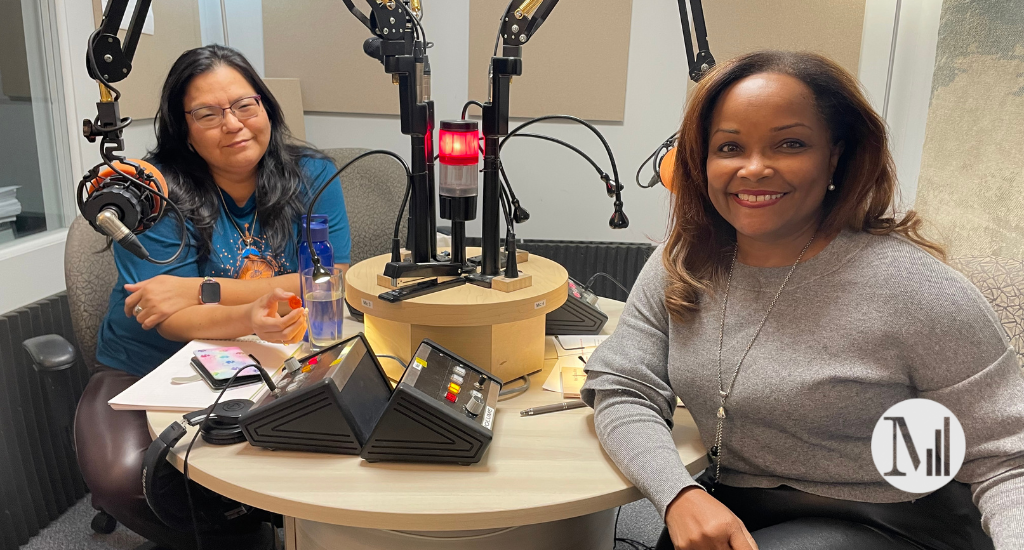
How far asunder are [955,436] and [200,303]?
1532 mm

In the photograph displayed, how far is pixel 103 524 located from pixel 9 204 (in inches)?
38.8

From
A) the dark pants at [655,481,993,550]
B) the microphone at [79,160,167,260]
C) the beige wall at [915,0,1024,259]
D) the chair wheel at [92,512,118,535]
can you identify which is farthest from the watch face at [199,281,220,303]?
the beige wall at [915,0,1024,259]

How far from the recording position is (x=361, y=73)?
2.98 meters

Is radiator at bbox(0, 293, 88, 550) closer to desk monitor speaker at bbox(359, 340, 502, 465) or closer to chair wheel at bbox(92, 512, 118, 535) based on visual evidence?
chair wheel at bbox(92, 512, 118, 535)

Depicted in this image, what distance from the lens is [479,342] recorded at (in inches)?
54.0

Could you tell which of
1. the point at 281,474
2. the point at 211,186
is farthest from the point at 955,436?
the point at 211,186

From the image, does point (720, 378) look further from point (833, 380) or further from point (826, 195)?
point (826, 195)

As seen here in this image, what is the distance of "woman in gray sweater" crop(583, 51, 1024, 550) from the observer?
1032 mm

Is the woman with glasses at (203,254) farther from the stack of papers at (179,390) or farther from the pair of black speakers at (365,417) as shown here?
the pair of black speakers at (365,417)

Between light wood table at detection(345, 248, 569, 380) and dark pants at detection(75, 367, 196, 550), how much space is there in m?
0.59

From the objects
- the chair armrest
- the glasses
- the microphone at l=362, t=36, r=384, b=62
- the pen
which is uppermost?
the microphone at l=362, t=36, r=384, b=62

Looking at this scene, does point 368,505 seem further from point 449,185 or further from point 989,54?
point 989,54

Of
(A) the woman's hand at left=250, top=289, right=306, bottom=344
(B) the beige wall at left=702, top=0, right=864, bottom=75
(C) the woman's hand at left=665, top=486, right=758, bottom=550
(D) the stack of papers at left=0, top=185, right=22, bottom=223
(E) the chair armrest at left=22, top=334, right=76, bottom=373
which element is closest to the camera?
(C) the woman's hand at left=665, top=486, right=758, bottom=550

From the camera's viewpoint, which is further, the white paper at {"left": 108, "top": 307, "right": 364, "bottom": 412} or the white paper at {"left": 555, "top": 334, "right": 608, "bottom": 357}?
the white paper at {"left": 555, "top": 334, "right": 608, "bottom": 357}
